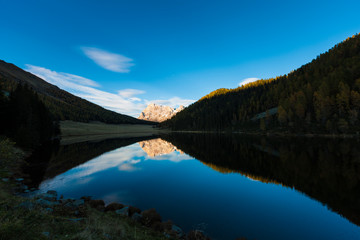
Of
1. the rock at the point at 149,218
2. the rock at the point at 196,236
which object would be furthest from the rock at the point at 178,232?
the rock at the point at 149,218

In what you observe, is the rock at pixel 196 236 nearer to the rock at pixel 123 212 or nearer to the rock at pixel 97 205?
the rock at pixel 123 212

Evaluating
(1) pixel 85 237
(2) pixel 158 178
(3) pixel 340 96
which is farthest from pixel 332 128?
(1) pixel 85 237

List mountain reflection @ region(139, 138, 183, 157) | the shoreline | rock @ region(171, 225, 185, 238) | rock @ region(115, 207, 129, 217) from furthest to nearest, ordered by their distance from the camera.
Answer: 1. mountain reflection @ region(139, 138, 183, 157)
2. rock @ region(115, 207, 129, 217)
3. rock @ region(171, 225, 185, 238)
4. the shoreline

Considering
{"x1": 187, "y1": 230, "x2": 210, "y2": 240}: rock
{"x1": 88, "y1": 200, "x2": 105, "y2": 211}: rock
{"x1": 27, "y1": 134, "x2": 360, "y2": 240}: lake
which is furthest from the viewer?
{"x1": 88, "y1": 200, "x2": 105, "y2": 211}: rock

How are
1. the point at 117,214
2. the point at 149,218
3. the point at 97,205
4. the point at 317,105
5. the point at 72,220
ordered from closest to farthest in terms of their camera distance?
1. the point at 72,220
2. the point at 149,218
3. the point at 117,214
4. the point at 97,205
5. the point at 317,105

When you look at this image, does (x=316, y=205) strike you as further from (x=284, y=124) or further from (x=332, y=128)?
(x=284, y=124)

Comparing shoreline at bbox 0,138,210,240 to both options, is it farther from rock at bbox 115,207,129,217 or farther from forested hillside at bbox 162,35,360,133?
forested hillside at bbox 162,35,360,133

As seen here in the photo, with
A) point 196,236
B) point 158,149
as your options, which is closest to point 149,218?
point 196,236

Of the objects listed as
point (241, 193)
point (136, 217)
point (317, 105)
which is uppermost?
point (317, 105)

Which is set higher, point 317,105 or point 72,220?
point 317,105

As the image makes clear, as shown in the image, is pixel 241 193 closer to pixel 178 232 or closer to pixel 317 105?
pixel 178 232

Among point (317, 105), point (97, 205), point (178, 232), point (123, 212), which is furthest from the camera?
point (317, 105)

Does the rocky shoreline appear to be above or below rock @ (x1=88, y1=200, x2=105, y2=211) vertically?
above

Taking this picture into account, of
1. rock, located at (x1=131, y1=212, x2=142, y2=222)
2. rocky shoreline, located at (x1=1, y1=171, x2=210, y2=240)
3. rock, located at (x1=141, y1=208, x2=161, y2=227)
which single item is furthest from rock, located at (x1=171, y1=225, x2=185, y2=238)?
rock, located at (x1=131, y1=212, x2=142, y2=222)
